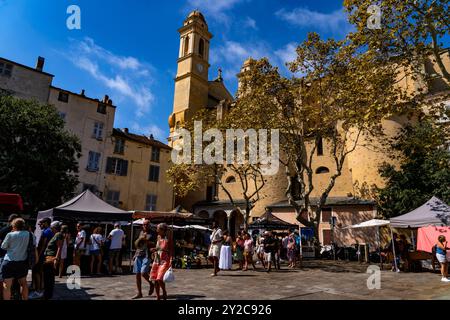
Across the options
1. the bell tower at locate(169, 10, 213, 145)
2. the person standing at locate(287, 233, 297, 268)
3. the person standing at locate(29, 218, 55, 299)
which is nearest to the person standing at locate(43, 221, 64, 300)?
the person standing at locate(29, 218, 55, 299)

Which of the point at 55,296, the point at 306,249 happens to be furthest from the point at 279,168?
the point at 55,296

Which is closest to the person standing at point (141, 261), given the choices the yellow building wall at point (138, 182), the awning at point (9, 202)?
the awning at point (9, 202)

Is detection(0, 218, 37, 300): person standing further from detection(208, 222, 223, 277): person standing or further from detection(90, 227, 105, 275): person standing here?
detection(208, 222, 223, 277): person standing

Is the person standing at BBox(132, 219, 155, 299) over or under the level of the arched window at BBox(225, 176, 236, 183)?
under

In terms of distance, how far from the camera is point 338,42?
53.8ft

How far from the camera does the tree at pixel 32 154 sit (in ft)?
59.9

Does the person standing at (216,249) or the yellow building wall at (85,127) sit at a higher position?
the yellow building wall at (85,127)

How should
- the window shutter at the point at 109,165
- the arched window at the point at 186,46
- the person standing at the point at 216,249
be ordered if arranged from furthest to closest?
the arched window at the point at 186,46, the window shutter at the point at 109,165, the person standing at the point at 216,249

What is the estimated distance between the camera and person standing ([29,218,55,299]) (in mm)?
7230

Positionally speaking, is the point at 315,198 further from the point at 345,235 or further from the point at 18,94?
the point at 18,94

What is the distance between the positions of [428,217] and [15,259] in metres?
13.9

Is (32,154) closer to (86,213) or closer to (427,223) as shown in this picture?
(86,213)

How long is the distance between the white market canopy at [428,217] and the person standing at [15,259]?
524 inches

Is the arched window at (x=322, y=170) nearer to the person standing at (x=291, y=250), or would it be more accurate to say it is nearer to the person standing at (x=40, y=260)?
the person standing at (x=291, y=250)
